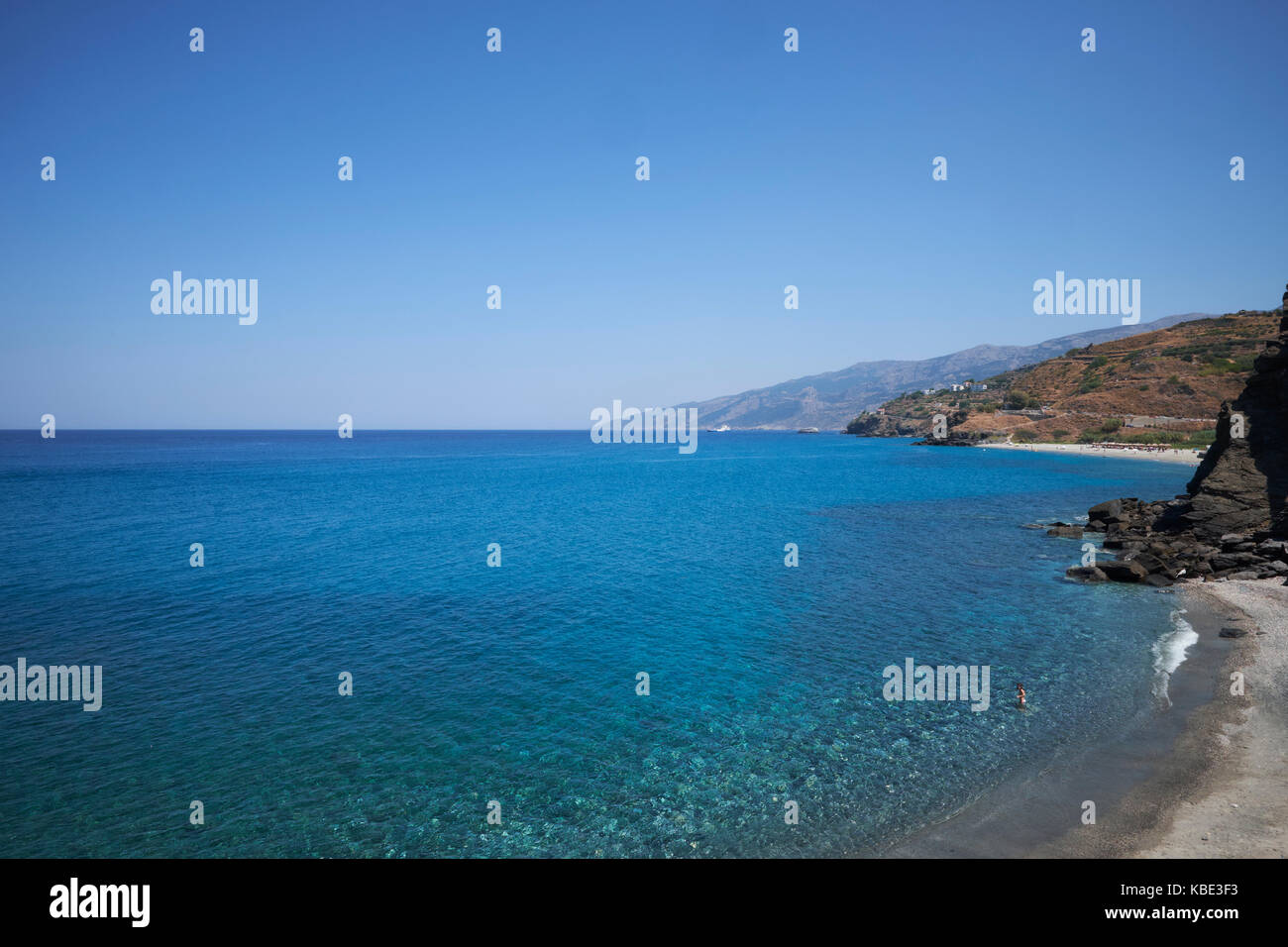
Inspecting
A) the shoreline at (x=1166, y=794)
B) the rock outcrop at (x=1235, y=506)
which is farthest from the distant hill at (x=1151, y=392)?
the shoreline at (x=1166, y=794)

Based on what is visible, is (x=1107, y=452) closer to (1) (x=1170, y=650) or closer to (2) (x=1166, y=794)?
(1) (x=1170, y=650)

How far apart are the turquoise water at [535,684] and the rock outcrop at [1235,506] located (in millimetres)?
4427

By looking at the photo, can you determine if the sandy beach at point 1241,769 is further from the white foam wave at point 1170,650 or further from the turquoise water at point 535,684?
the turquoise water at point 535,684

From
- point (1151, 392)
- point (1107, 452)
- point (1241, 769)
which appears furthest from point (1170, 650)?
point (1151, 392)

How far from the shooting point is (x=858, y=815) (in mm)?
15633

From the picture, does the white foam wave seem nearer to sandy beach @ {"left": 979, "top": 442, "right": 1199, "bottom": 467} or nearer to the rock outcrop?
the rock outcrop

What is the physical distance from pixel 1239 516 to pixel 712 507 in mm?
45905

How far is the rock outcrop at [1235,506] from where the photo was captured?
37969 millimetres

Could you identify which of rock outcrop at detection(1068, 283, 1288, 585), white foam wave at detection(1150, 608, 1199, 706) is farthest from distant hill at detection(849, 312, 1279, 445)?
white foam wave at detection(1150, 608, 1199, 706)

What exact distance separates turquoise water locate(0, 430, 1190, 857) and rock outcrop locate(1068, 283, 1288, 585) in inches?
174

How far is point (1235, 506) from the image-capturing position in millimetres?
43281
